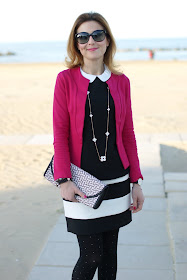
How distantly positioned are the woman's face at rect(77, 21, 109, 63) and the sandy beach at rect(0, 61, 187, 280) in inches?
75.9

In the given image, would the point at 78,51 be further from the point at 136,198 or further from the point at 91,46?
the point at 136,198

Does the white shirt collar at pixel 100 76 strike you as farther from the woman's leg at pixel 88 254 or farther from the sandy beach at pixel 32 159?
the sandy beach at pixel 32 159

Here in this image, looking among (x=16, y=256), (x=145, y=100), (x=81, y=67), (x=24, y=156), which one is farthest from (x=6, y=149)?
(x=145, y=100)

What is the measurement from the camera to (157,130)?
9.23 m

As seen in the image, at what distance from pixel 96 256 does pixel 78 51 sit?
1.12m

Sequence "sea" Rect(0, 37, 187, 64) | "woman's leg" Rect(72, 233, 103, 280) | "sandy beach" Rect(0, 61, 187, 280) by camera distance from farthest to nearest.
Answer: "sea" Rect(0, 37, 187, 64) < "sandy beach" Rect(0, 61, 187, 280) < "woman's leg" Rect(72, 233, 103, 280)

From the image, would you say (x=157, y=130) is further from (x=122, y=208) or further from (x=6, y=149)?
(x=122, y=208)

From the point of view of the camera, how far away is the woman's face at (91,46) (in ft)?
7.31

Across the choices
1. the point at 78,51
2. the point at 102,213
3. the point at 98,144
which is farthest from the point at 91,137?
the point at 78,51

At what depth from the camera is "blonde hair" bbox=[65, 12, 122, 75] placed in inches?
88.7

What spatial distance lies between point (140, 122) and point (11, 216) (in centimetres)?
598

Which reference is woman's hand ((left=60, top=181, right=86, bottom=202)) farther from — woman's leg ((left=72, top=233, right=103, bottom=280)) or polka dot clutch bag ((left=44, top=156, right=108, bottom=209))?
woman's leg ((left=72, top=233, right=103, bottom=280))

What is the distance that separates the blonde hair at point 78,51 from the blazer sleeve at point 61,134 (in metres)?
0.20

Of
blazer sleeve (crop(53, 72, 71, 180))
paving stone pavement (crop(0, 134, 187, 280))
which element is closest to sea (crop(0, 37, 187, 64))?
paving stone pavement (crop(0, 134, 187, 280))
